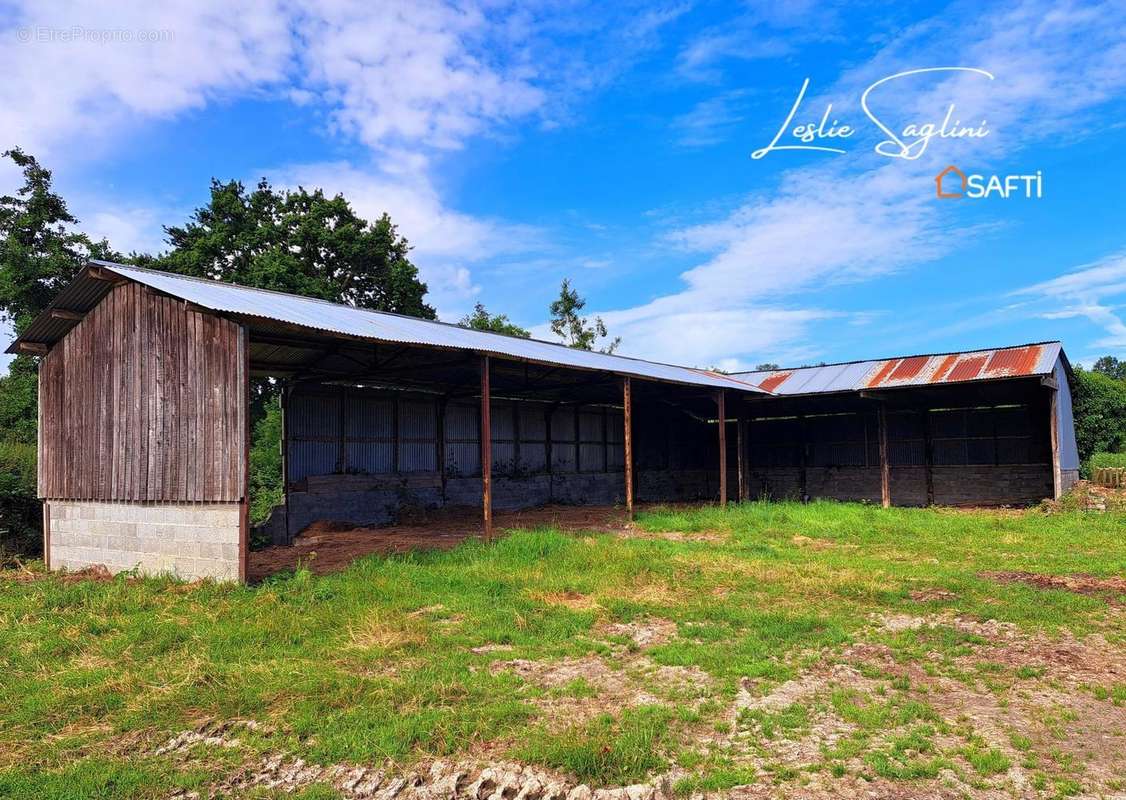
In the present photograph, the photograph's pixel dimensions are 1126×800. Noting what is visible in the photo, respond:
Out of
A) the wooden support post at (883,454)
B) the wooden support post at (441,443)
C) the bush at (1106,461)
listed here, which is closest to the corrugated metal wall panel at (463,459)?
the wooden support post at (441,443)

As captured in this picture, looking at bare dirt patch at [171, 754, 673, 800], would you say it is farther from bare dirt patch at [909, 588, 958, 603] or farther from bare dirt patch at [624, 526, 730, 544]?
bare dirt patch at [624, 526, 730, 544]

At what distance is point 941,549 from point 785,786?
31.1 ft

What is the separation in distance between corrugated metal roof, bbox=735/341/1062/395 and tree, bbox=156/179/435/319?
15310 millimetres

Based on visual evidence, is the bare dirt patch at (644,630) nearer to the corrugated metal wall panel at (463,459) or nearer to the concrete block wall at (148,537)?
the concrete block wall at (148,537)

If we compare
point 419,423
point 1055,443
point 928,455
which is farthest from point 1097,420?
point 419,423

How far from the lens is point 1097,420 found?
2388 centimetres

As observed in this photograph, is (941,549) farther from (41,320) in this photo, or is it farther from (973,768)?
(41,320)

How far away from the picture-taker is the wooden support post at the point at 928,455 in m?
21.1

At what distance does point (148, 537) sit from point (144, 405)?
1958mm

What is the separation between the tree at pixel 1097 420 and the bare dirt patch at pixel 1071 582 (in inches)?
682

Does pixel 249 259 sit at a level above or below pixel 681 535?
above

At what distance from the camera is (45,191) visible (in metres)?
25.5

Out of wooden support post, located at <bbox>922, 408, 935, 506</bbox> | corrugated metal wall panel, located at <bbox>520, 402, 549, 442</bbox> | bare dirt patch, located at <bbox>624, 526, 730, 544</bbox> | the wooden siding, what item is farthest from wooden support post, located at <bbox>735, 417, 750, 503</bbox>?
the wooden siding

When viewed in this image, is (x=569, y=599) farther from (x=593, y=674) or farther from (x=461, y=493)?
(x=461, y=493)
